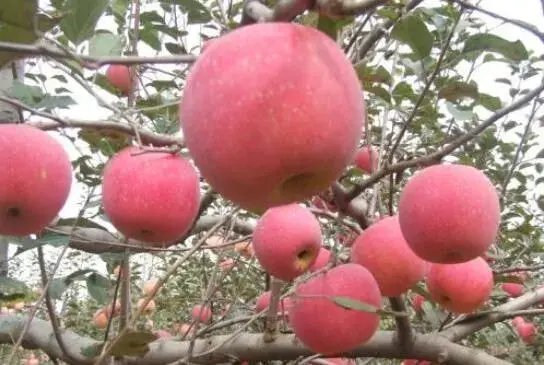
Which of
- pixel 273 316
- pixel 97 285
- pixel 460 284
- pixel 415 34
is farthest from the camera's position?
pixel 97 285

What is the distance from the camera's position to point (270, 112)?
0.57 metres

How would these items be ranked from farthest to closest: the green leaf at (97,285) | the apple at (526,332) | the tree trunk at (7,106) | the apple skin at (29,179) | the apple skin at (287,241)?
1. the apple at (526,332)
2. the green leaf at (97,285)
3. the apple skin at (287,241)
4. the tree trunk at (7,106)
5. the apple skin at (29,179)

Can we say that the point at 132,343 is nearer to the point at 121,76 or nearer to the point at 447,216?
the point at 447,216

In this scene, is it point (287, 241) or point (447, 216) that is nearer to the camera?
point (447, 216)

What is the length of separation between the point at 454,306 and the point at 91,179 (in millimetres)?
904

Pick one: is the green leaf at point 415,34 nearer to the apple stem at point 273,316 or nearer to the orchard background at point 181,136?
the orchard background at point 181,136

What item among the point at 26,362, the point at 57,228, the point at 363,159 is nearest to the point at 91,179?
the point at 57,228

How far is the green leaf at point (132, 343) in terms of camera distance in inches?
49.0

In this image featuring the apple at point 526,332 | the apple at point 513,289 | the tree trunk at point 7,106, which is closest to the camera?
the tree trunk at point 7,106

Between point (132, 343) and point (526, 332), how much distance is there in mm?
2302

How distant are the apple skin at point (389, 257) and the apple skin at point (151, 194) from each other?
0.36m

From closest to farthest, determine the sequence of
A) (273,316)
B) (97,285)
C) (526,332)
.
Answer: (273,316) < (97,285) < (526,332)

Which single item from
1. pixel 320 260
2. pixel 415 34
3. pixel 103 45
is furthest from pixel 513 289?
pixel 103 45

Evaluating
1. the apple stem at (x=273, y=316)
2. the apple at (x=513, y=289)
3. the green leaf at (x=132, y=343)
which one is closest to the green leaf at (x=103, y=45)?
the green leaf at (x=132, y=343)
